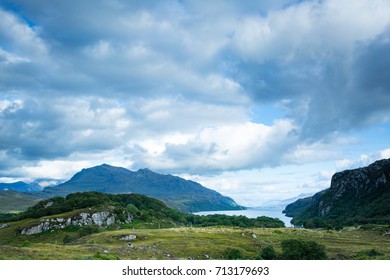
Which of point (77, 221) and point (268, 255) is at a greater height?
point (77, 221)

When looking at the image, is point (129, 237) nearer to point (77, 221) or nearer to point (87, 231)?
point (87, 231)

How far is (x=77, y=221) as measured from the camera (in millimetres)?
184750

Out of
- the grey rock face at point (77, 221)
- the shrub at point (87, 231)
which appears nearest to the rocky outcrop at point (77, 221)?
the grey rock face at point (77, 221)

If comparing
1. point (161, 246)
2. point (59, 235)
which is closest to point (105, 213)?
point (59, 235)

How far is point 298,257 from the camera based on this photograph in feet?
289

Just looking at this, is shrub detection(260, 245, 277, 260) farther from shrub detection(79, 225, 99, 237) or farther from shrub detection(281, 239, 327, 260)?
shrub detection(79, 225, 99, 237)

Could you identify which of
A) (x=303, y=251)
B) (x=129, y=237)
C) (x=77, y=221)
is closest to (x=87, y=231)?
(x=77, y=221)

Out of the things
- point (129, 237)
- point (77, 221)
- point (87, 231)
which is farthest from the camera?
point (77, 221)

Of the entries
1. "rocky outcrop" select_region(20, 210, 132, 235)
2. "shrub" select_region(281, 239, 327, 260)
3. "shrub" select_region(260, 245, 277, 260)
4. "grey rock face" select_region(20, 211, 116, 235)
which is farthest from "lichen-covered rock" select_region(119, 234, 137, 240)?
"grey rock face" select_region(20, 211, 116, 235)

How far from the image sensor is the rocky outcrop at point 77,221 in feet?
577

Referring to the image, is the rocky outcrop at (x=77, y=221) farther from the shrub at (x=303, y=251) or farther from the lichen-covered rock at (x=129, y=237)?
the shrub at (x=303, y=251)

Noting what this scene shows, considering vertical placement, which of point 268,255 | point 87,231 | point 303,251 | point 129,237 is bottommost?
point 268,255
